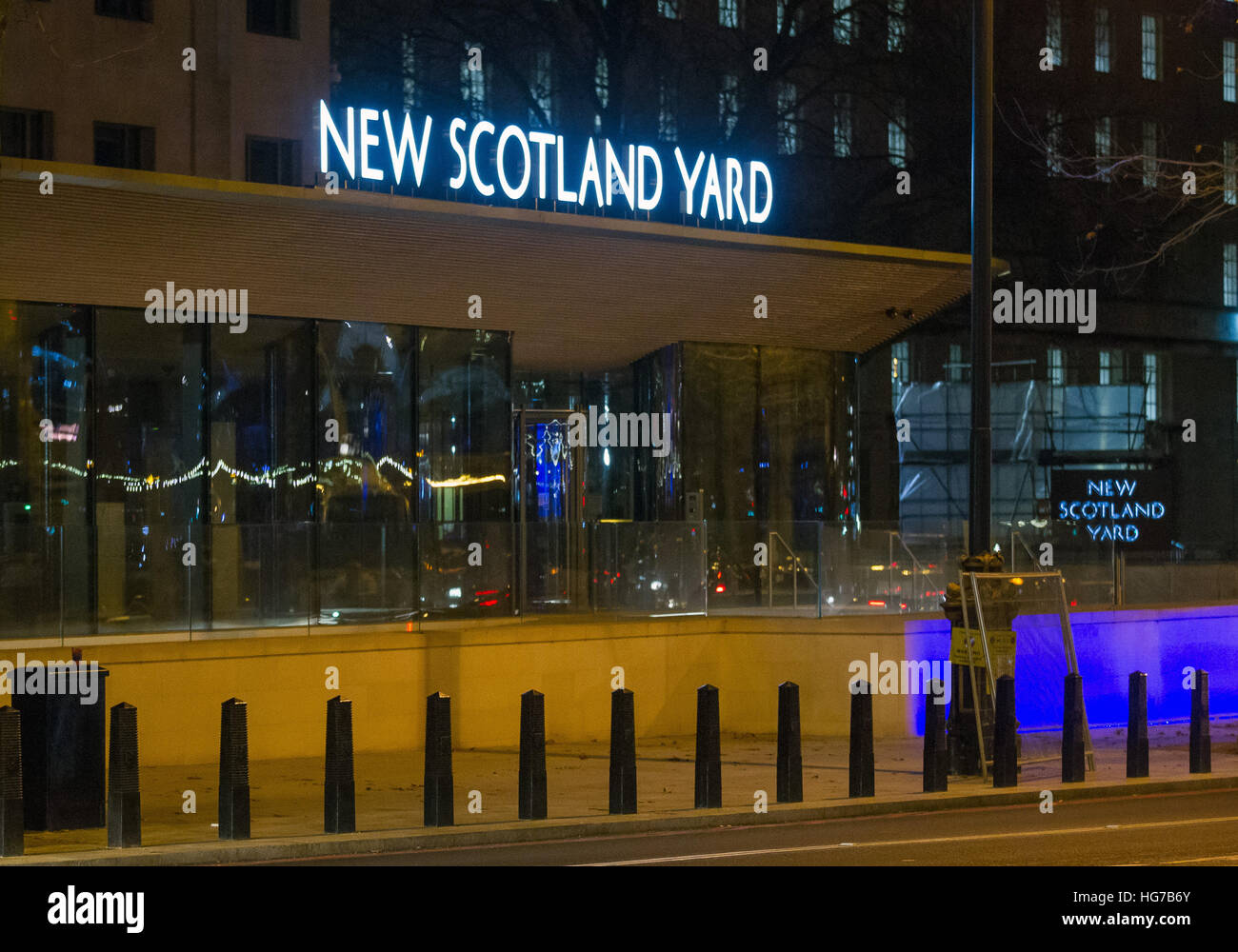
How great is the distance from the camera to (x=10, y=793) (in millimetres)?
10109

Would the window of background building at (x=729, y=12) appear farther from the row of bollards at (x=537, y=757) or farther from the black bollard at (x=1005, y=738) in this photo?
the black bollard at (x=1005, y=738)

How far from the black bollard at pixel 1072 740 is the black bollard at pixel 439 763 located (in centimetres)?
608

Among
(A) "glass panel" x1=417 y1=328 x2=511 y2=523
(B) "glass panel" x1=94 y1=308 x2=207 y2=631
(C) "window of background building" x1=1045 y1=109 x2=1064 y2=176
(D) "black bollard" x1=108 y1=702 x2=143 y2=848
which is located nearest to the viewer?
(D) "black bollard" x1=108 y1=702 x2=143 y2=848

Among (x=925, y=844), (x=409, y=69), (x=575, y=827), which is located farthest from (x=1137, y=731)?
(x=409, y=69)

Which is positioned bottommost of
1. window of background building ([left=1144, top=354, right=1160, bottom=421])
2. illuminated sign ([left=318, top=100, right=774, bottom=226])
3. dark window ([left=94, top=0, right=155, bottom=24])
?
window of background building ([left=1144, top=354, right=1160, bottom=421])

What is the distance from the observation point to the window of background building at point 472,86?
32.0m

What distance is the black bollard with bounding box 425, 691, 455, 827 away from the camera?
11305mm

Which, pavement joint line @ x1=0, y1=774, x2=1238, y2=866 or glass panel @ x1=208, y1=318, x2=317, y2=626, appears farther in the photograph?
glass panel @ x1=208, y1=318, x2=317, y2=626

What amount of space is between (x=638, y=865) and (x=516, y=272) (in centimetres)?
1102

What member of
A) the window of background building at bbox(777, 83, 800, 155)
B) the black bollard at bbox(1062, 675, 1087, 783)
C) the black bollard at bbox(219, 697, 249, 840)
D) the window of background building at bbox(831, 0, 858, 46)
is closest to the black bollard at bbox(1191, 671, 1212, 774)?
the black bollard at bbox(1062, 675, 1087, 783)

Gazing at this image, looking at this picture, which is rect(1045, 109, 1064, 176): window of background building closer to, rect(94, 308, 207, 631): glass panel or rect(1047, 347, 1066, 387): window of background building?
rect(1047, 347, 1066, 387): window of background building

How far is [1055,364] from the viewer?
43.1 m

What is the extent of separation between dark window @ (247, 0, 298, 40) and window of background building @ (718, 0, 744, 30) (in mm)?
13170
